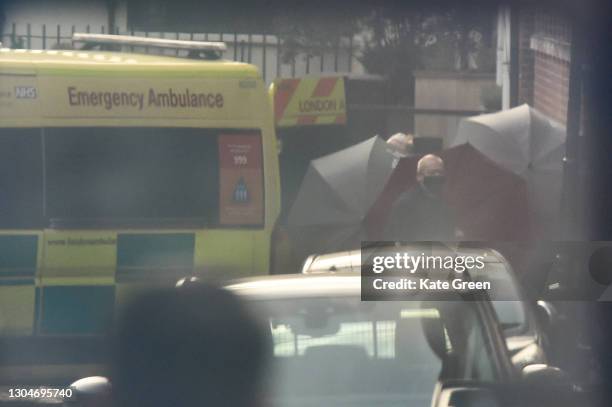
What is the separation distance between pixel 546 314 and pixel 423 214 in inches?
30.8

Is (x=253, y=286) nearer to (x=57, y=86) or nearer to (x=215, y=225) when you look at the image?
(x=215, y=225)

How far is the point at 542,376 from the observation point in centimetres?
361

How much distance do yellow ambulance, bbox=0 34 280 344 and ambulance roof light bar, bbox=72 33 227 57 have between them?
0.02 m

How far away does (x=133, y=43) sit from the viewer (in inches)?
174

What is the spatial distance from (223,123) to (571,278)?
3.95 ft

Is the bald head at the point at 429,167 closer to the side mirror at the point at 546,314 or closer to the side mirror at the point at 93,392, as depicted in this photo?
the side mirror at the point at 546,314

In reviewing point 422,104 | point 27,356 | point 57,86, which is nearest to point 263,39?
point 57,86

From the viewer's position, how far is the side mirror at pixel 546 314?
14.1ft

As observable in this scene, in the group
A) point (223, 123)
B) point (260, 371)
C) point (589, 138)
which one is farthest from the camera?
point (223, 123)
